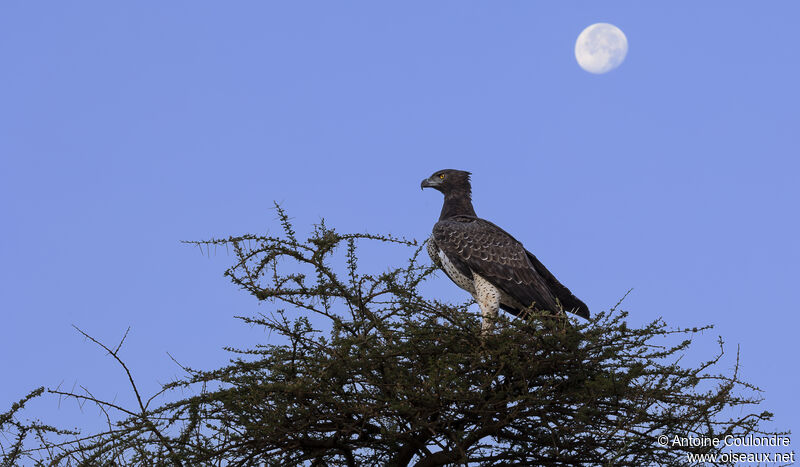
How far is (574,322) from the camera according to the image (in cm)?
764

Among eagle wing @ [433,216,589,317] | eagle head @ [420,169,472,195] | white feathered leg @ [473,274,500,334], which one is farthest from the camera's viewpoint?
eagle head @ [420,169,472,195]

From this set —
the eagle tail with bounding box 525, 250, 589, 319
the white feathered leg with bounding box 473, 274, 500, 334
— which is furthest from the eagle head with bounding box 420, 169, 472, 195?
the white feathered leg with bounding box 473, 274, 500, 334

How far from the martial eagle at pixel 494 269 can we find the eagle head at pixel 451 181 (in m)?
0.96

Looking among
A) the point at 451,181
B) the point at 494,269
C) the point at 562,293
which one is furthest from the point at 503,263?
the point at 451,181

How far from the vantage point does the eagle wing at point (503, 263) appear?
404 inches

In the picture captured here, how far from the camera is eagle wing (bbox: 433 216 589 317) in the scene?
1026 cm

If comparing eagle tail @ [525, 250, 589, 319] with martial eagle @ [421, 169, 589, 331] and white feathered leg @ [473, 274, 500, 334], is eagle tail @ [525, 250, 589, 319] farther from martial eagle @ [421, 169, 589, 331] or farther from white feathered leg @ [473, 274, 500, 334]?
white feathered leg @ [473, 274, 500, 334]

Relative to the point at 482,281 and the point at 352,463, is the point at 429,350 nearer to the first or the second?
the point at 352,463

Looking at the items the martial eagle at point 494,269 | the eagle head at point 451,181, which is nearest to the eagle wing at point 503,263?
the martial eagle at point 494,269

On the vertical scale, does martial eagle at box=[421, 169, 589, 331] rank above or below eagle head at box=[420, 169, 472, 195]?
below

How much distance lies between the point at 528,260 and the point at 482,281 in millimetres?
727

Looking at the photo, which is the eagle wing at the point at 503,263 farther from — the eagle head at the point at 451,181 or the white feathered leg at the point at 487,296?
the eagle head at the point at 451,181

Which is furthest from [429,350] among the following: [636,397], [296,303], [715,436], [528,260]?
[528,260]

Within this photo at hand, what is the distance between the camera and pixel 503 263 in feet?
34.4
